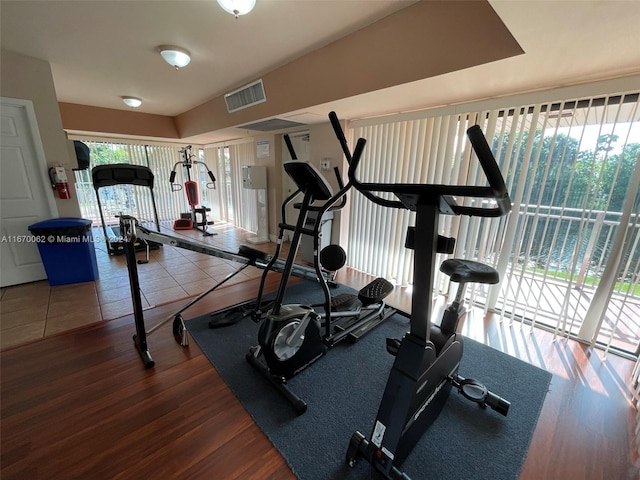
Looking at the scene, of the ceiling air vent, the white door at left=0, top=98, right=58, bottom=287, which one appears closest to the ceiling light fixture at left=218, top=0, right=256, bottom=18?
the ceiling air vent

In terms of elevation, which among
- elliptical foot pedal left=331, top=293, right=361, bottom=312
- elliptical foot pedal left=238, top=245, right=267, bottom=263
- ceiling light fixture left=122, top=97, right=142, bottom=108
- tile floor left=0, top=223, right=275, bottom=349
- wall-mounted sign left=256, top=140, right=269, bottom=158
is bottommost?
tile floor left=0, top=223, right=275, bottom=349

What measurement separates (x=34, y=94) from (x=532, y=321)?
578cm

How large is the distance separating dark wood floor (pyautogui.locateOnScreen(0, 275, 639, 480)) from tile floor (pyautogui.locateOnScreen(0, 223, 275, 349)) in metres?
0.29

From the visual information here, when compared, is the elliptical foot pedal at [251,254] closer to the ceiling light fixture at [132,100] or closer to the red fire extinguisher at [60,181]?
the red fire extinguisher at [60,181]

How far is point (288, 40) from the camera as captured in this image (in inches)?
93.7

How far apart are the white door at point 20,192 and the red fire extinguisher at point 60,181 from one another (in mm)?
78

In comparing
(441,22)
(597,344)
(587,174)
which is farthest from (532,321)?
(441,22)

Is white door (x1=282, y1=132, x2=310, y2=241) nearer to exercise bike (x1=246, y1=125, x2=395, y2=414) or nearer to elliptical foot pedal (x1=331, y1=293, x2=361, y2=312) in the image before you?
elliptical foot pedal (x1=331, y1=293, x2=361, y2=312)

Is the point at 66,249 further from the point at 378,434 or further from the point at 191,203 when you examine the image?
the point at 378,434

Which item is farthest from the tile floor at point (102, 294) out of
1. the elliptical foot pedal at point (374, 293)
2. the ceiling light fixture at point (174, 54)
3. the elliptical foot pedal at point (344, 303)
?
the ceiling light fixture at point (174, 54)

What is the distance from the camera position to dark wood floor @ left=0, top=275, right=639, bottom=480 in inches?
50.1

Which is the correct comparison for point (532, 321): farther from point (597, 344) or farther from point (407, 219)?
point (407, 219)

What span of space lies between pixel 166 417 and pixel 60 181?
126 inches

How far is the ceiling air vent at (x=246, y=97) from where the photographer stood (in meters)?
3.32
